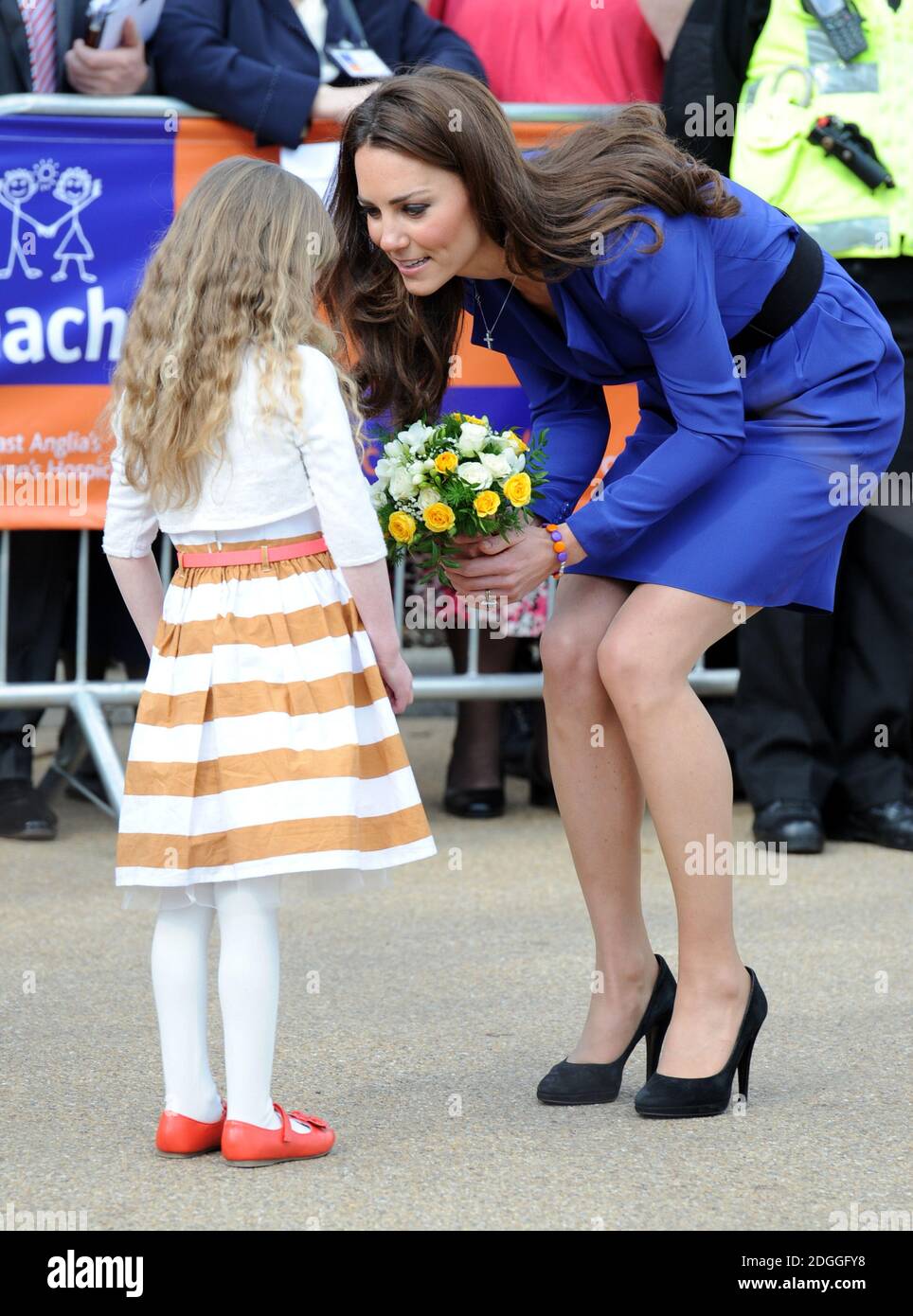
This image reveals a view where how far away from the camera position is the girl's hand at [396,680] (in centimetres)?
296

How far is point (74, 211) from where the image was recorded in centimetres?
511

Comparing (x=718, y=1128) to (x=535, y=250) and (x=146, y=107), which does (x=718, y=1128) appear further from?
(x=146, y=107)

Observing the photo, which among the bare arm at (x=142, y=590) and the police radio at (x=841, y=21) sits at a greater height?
the police radio at (x=841, y=21)

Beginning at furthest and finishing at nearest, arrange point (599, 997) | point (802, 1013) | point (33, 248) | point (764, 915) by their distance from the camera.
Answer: point (33, 248) < point (764, 915) < point (802, 1013) < point (599, 997)

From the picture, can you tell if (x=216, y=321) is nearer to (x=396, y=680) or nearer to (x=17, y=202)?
(x=396, y=680)

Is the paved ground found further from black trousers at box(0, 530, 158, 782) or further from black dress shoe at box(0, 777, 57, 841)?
black trousers at box(0, 530, 158, 782)

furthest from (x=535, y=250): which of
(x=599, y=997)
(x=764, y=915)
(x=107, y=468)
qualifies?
(x=107, y=468)

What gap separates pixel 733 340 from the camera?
3207mm

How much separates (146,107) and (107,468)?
3.35 feet

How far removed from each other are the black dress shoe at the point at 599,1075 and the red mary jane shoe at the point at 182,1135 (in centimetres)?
60

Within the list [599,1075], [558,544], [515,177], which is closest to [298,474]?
[558,544]

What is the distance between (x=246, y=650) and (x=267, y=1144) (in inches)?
29.7

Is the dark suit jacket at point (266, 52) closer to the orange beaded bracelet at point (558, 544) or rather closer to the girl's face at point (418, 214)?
the girl's face at point (418, 214)

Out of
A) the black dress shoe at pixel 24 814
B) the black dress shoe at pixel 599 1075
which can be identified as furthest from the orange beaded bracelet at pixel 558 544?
the black dress shoe at pixel 24 814
